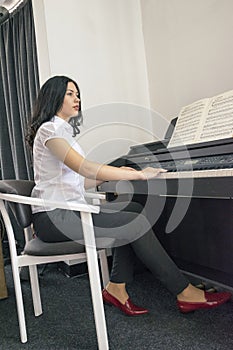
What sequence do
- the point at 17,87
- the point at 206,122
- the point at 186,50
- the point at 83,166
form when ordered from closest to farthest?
the point at 83,166 → the point at 206,122 → the point at 186,50 → the point at 17,87

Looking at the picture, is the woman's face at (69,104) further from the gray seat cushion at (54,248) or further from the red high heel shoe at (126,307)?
the red high heel shoe at (126,307)

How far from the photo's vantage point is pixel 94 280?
1.35m

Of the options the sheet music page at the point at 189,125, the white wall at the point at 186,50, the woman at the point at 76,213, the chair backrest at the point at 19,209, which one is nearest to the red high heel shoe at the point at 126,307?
the woman at the point at 76,213

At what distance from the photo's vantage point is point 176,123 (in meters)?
2.06

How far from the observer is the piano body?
54.2 inches

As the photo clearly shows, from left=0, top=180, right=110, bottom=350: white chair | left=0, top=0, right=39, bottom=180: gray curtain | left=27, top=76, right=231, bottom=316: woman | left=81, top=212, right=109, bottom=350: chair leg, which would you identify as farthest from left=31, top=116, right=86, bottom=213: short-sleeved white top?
left=0, top=0, right=39, bottom=180: gray curtain

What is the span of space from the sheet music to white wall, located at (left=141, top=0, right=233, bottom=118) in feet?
0.83

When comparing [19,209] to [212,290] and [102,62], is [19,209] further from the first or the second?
[102,62]

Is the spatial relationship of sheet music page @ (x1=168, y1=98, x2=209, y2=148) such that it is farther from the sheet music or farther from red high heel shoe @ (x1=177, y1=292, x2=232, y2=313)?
red high heel shoe @ (x1=177, y1=292, x2=232, y2=313)

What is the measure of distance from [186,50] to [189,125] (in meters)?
0.65

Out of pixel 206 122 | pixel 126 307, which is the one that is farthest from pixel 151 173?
pixel 126 307

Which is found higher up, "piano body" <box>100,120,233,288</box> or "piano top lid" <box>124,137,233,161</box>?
"piano top lid" <box>124,137,233,161</box>

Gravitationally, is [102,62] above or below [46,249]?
above

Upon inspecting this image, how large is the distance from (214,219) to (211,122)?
53cm
